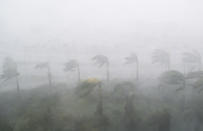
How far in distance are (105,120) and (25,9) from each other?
162550 millimetres

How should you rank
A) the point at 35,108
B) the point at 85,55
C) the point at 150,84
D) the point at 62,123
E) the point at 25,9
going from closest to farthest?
the point at 62,123 → the point at 35,108 → the point at 150,84 → the point at 85,55 → the point at 25,9

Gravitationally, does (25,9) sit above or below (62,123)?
above

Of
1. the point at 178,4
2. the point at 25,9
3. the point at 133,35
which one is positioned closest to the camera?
the point at 133,35

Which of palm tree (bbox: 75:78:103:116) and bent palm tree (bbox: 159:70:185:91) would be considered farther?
bent palm tree (bbox: 159:70:185:91)

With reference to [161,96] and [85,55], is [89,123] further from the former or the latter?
[85,55]

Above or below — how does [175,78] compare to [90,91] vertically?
above

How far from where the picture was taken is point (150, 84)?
21500 millimetres

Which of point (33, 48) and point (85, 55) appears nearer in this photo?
point (85, 55)

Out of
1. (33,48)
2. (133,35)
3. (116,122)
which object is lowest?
(116,122)

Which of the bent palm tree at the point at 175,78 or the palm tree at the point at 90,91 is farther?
the bent palm tree at the point at 175,78

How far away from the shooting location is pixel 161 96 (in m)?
17.4

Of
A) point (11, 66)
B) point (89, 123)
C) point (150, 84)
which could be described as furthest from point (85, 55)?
point (89, 123)

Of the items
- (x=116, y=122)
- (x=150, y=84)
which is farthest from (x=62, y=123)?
(x=150, y=84)

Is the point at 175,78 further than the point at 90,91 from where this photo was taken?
Yes
